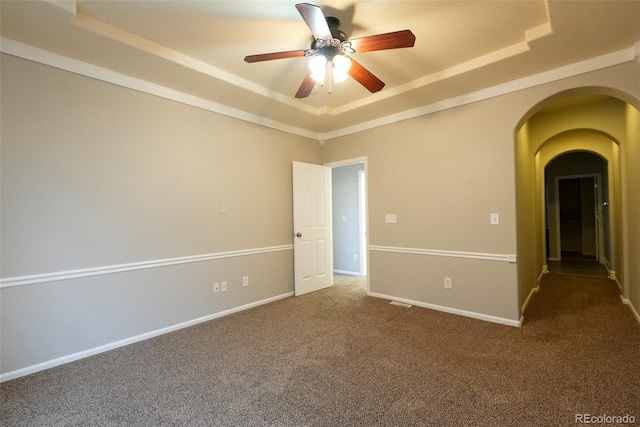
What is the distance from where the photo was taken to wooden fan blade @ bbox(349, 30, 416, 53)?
70.5 inches

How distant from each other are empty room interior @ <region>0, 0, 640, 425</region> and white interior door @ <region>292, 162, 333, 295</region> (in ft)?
0.15

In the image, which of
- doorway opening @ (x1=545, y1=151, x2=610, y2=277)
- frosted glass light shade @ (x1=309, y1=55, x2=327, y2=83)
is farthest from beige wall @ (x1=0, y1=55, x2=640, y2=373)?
doorway opening @ (x1=545, y1=151, x2=610, y2=277)

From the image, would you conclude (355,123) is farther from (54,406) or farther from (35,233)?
(54,406)

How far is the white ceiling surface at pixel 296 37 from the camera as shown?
6.55 feet

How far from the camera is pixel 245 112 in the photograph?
3713 millimetres

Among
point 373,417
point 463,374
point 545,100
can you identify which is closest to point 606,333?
point 463,374

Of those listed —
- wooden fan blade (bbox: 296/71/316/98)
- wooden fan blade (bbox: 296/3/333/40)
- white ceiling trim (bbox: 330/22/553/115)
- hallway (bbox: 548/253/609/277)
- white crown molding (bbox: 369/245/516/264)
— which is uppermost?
white ceiling trim (bbox: 330/22/553/115)

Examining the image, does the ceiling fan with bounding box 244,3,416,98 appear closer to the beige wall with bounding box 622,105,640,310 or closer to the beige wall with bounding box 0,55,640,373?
the beige wall with bounding box 0,55,640,373

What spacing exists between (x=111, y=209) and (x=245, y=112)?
1.93 meters

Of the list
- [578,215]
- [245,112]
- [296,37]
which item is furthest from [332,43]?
[578,215]

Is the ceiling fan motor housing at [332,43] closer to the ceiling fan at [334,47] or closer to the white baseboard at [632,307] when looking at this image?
the ceiling fan at [334,47]

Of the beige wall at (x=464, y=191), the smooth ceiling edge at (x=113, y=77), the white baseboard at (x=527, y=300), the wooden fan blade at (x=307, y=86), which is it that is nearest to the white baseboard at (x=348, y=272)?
the beige wall at (x=464, y=191)

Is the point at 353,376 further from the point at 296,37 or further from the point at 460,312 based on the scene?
the point at 296,37

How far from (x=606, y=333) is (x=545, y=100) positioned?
2370 mm
